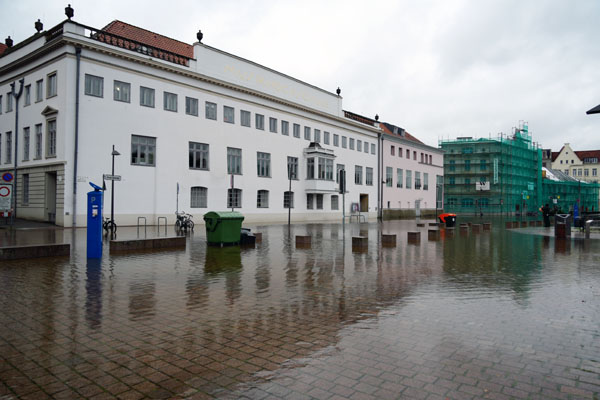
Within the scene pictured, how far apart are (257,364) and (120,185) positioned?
2596 centimetres

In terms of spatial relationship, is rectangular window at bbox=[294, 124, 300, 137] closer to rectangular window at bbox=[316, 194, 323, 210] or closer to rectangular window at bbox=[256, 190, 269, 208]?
rectangular window at bbox=[316, 194, 323, 210]

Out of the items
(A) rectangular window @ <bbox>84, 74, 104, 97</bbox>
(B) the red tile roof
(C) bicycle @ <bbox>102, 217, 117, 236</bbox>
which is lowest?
(C) bicycle @ <bbox>102, 217, 117, 236</bbox>

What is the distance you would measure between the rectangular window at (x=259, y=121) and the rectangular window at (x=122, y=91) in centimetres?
1193

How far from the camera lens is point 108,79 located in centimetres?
2723

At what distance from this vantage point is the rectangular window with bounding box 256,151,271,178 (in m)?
37.8

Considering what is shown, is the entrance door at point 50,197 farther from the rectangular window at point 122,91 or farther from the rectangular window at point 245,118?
the rectangular window at point 245,118

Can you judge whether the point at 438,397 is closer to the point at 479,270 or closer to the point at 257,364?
the point at 257,364

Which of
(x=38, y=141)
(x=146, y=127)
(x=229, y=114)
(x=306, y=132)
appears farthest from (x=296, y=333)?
(x=306, y=132)

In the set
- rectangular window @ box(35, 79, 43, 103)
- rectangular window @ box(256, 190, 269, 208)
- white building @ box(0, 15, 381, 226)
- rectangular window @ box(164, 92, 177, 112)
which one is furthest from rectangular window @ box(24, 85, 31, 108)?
rectangular window @ box(256, 190, 269, 208)

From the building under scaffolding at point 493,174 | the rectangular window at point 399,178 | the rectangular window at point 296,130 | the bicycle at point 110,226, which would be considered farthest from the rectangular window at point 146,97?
the building under scaffolding at point 493,174

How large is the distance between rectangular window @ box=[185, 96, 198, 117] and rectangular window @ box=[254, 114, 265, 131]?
6505 mm

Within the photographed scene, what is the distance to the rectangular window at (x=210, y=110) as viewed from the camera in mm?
33344

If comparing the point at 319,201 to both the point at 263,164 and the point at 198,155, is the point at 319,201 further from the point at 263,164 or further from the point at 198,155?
the point at 198,155

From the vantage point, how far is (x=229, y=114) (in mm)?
35281
